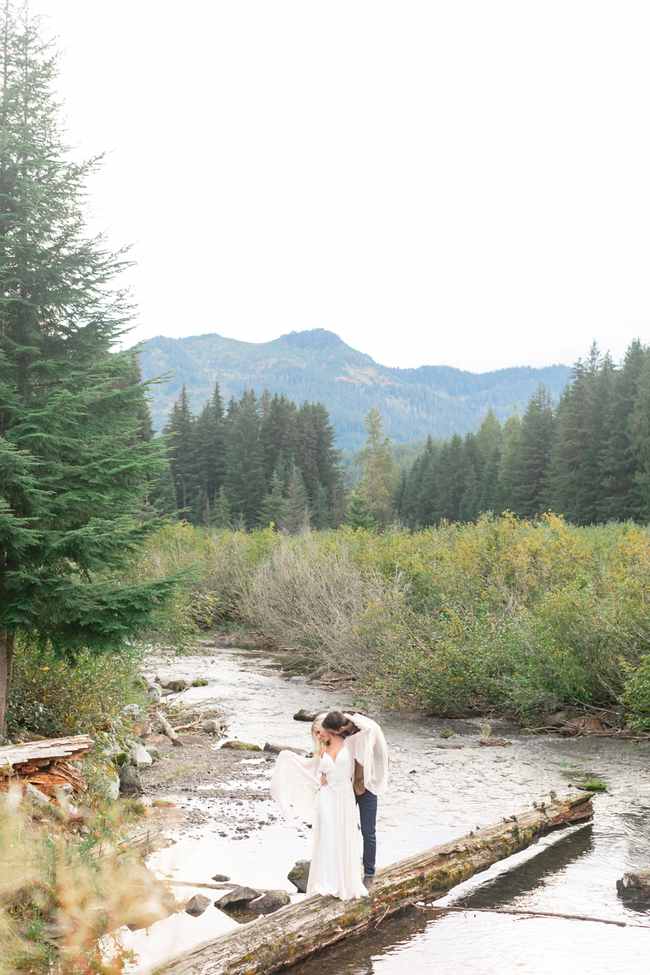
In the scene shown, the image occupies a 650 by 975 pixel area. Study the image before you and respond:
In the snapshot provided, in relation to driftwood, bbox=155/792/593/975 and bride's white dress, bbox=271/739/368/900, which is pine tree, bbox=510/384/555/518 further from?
bride's white dress, bbox=271/739/368/900

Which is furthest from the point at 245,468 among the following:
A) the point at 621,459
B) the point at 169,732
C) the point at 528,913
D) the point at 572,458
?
the point at 528,913

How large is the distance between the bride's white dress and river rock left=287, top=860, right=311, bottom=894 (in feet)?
3.99

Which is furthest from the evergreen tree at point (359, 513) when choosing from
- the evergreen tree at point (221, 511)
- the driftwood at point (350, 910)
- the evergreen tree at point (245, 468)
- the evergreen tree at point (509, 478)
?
the driftwood at point (350, 910)

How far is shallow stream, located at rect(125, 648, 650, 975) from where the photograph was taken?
564 centimetres

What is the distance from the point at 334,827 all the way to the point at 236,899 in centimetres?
145

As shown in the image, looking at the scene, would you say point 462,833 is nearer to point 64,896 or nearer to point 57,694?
point 64,896

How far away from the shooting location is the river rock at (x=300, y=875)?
6766 mm

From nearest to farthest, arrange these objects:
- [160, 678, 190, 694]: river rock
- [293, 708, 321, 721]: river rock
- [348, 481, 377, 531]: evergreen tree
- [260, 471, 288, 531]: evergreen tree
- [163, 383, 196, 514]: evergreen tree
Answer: [293, 708, 321, 721]: river rock, [160, 678, 190, 694]: river rock, [348, 481, 377, 531]: evergreen tree, [260, 471, 288, 531]: evergreen tree, [163, 383, 196, 514]: evergreen tree

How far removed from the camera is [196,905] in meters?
6.32

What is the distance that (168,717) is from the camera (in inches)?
527

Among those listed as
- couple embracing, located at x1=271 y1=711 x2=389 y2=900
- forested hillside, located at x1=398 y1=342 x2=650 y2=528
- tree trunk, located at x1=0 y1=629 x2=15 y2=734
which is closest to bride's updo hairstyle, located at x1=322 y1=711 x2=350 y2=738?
couple embracing, located at x1=271 y1=711 x2=389 y2=900

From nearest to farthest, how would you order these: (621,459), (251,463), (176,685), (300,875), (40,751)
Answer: (300,875) → (40,751) → (176,685) → (621,459) → (251,463)

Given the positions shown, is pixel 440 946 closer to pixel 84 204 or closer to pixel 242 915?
pixel 242 915

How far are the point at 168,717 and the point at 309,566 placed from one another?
9015mm
